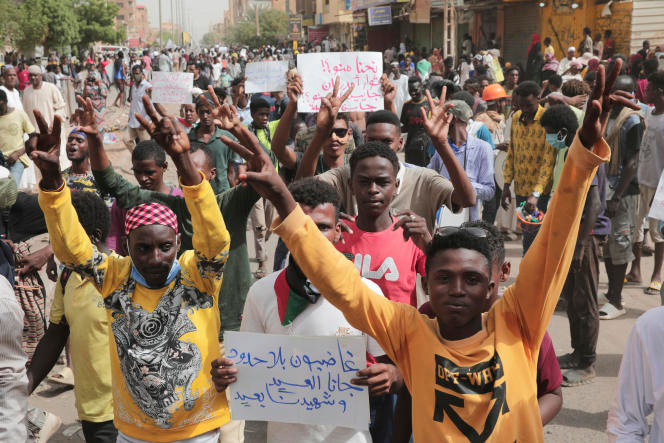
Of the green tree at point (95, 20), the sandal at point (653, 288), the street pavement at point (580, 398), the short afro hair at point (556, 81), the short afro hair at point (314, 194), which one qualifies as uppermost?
the green tree at point (95, 20)

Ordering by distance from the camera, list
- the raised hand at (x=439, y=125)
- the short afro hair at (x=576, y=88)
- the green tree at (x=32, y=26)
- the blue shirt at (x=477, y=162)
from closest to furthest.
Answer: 1. the raised hand at (x=439, y=125)
2. the blue shirt at (x=477, y=162)
3. the short afro hair at (x=576, y=88)
4. the green tree at (x=32, y=26)

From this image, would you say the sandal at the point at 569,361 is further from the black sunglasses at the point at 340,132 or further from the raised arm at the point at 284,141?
the raised arm at the point at 284,141

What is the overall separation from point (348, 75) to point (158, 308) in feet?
12.9

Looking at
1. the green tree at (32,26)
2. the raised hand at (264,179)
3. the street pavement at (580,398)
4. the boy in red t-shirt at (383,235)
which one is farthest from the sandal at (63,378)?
the green tree at (32,26)

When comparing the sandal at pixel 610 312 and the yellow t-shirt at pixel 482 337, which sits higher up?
the yellow t-shirt at pixel 482 337

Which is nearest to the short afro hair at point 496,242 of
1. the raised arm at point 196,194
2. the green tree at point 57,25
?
the raised arm at point 196,194

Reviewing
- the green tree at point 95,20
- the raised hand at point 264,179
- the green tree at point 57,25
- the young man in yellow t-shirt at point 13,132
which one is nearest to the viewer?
the raised hand at point 264,179

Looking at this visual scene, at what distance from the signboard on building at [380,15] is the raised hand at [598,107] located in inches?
1640

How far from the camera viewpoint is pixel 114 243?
4477mm

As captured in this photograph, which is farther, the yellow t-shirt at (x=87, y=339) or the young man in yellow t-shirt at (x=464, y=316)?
the yellow t-shirt at (x=87, y=339)

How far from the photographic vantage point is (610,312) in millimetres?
6316

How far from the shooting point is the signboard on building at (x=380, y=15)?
4247 cm

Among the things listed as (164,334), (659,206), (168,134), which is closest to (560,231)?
(168,134)

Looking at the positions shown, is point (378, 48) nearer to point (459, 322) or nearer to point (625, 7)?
point (625, 7)
